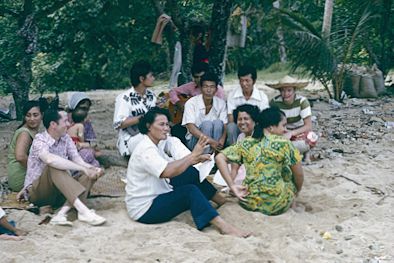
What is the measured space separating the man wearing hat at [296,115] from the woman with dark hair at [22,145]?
103 inches

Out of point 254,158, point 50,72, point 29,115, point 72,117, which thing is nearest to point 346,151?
point 254,158

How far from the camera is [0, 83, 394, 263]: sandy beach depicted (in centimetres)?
441

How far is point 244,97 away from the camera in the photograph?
675 centimetres

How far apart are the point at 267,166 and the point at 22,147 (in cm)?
236

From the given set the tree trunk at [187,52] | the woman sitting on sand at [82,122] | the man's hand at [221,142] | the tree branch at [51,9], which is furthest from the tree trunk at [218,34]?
the tree branch at [51,9]

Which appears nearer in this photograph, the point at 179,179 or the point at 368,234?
the point at 368,234

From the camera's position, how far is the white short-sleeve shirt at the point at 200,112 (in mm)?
6637

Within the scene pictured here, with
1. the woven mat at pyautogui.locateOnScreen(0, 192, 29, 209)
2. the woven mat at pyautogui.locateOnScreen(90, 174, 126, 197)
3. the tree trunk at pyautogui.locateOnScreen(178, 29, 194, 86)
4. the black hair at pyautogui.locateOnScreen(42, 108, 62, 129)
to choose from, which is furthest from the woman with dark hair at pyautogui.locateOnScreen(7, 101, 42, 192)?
the tree trunk at pyautogui.locateOnScreen(178, 29, 194, 86)

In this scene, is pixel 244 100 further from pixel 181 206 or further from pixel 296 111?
pixel 181 206

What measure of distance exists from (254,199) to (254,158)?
1.19 feet

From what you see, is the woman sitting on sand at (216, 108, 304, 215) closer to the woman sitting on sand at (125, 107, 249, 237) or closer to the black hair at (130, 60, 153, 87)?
the woman sitting on sand at (125, 107, 249, 237)

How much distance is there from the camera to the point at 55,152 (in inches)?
212

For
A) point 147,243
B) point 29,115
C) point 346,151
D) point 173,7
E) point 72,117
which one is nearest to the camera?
point 147,243

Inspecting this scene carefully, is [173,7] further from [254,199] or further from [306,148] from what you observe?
[254,199]
